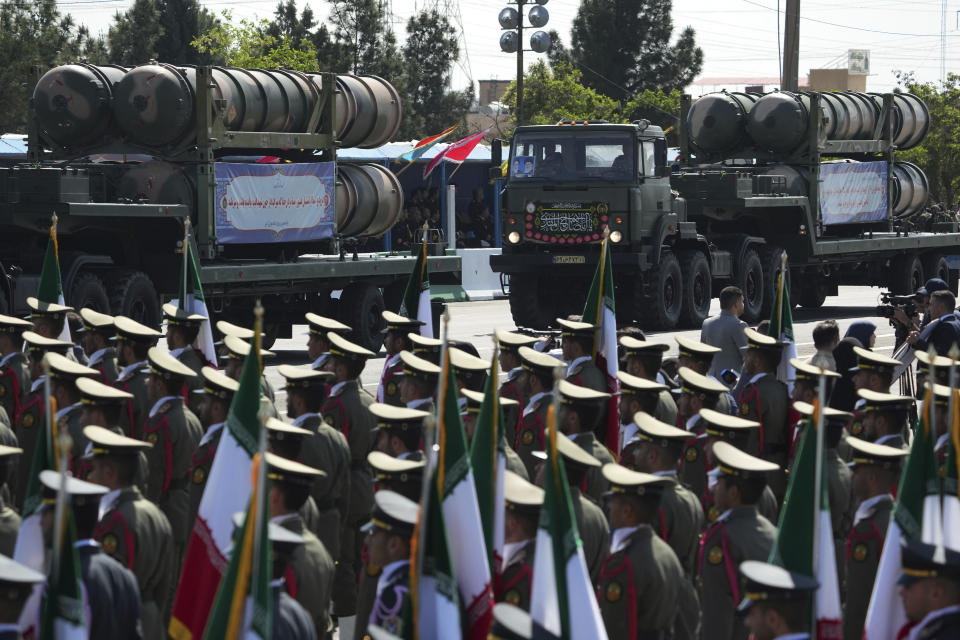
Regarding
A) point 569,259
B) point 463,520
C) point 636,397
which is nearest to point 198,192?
point 569,259

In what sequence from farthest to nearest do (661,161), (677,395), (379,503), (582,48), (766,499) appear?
(582,48) → (661,161) → (677,395) → (766,499) → (379,503)

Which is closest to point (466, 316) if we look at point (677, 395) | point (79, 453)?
point (677, 395)

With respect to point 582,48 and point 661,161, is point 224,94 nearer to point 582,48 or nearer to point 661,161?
point 661,161

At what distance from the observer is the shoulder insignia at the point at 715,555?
Answer: 594 centimetres

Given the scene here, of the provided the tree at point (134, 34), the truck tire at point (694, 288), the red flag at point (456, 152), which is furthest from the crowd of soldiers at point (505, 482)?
the tree at point (134, 34)

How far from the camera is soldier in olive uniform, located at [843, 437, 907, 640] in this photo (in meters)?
6.32

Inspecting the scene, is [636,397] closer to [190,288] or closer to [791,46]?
[190,288]

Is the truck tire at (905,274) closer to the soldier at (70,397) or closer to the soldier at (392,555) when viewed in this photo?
the soldier at (70,397)

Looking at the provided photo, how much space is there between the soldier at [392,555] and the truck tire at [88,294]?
36.3 ft

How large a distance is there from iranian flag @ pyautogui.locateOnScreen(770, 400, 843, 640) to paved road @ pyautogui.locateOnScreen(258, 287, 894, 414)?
30.1 feet

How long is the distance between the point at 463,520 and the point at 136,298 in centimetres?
1149

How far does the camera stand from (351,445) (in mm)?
8461

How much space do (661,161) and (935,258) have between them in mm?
8759

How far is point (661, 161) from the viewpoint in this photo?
2156cm
